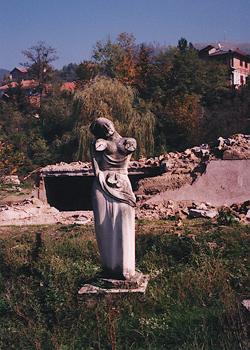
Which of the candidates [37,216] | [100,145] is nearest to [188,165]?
[37,216]

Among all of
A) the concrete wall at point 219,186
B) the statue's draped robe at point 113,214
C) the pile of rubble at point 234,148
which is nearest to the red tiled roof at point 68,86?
the pile of rubble at point 234,148

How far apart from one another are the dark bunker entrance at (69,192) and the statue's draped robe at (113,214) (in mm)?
12581

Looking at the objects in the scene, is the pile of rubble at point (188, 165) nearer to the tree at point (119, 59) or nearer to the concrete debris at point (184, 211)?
the concrete debris at point (184, 211)

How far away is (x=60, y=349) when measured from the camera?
3.74m

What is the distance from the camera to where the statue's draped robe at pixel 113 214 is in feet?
15.3

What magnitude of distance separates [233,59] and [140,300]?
49830 mm

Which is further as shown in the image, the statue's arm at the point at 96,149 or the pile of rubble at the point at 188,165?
the pile of rubble at the point at 188,165

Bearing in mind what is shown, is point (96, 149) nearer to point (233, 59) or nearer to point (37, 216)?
point (37, 216)

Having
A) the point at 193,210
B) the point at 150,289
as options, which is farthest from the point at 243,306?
the point at 193,210

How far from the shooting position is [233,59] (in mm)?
48750

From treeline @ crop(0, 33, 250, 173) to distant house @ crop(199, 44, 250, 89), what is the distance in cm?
841

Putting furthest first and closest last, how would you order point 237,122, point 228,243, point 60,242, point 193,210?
point 237,122 < point 193,210 < point 60,242 < point 228,243

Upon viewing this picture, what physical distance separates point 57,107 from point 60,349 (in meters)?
39.9

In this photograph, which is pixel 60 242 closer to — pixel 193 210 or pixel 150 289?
pixel 150 289
